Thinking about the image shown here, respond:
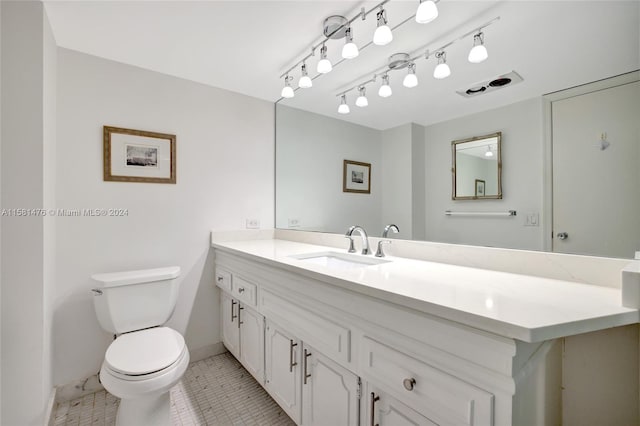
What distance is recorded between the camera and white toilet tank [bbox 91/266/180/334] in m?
1.65

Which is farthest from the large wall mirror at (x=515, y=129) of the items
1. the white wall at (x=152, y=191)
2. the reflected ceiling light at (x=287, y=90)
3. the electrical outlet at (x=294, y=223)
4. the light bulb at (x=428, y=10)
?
the white wall at (x=152, y=191)

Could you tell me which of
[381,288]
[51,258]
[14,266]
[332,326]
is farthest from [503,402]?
[51,258]

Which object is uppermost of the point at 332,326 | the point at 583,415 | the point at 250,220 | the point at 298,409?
the point at 250,220

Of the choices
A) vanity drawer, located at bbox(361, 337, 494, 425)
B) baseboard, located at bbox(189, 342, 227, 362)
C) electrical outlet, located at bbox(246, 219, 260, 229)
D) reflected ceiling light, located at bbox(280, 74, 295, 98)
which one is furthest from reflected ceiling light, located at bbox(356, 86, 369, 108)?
baseboard, located at bbox(189, 342, 227, 362)

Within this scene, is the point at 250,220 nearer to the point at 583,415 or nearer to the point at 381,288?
the point at 381,288

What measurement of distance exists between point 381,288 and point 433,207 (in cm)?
68

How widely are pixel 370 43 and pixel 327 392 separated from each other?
1.73 meters

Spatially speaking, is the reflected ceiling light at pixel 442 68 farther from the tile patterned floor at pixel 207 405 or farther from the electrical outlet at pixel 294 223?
the tile patterned floor at pixel 207 405

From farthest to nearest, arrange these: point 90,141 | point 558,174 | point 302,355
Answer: point 90,141 < point 302,355 < point 558,174

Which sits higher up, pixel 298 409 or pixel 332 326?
pixel 332 326

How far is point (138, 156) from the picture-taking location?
1955 mm

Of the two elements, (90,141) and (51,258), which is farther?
(90,141)

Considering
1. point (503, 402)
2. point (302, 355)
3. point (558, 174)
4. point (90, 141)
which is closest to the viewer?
point (503, 402)

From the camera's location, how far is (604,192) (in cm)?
93
